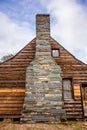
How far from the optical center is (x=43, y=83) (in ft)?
52.3

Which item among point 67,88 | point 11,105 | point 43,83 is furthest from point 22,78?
point 67,88

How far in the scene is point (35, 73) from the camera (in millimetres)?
16266

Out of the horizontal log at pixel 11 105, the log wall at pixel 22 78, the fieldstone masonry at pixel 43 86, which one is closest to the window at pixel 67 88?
the log wall at pixel 22 78

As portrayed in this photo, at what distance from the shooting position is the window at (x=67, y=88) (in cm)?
1668

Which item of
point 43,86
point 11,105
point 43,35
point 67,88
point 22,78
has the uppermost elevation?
point 43,35

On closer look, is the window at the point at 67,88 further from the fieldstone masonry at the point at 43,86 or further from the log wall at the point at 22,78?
the fieldstone masonry at the point at 43,86

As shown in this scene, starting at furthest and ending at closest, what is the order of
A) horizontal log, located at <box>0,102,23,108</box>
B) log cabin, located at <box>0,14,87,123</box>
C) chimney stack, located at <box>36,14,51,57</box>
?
chimney stack, located at <box>36,14,51,57</box> < horizontal log, located at <box>0,102,23,108</box> < log cabin, located at <box>0,14,87,123</box>

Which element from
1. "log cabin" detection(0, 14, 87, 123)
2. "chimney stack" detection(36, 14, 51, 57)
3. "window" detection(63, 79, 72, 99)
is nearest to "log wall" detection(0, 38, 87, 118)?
"log cabin" detection(0, 14, 87, 123)

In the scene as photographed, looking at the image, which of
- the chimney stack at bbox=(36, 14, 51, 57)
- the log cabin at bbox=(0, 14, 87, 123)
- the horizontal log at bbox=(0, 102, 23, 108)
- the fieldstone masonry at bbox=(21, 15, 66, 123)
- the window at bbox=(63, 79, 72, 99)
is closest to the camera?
the fieldstone masonry at bbox=(21, 15, 66, 123)

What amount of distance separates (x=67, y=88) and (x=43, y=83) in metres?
1.97

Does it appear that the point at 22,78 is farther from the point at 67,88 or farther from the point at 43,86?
the point at 67,88

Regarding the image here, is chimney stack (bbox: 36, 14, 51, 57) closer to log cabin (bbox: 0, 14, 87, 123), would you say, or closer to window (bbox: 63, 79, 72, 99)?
log cabin (bbox: 0, 14, 87, 123)

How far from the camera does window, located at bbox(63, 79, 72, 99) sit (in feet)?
54.7

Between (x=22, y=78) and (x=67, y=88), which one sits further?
(x=67, y=88)
